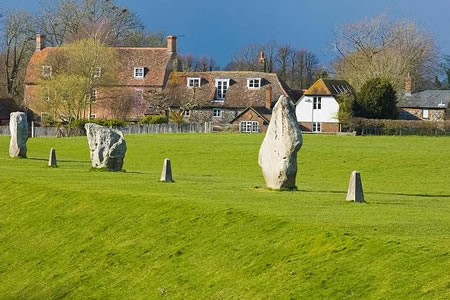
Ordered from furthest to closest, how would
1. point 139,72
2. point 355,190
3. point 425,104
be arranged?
point 139,72
point 425,104
point 355,190

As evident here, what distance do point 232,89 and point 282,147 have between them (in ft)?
266

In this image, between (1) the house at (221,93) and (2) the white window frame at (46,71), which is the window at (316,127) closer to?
(1) the house at (221,93)

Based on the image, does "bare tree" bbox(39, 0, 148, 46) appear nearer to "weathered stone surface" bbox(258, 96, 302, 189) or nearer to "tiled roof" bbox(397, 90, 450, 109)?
"tiled roof" bbox(397, 90, 450, 109)

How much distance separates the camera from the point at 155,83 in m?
110

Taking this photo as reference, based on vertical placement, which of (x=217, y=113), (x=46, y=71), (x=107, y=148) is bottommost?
(x=107, y=148)

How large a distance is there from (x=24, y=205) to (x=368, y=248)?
49.5ft

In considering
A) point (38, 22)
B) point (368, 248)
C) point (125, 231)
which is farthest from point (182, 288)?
point (38, 22)

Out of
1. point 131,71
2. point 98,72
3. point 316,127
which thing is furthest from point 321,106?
point 98,72

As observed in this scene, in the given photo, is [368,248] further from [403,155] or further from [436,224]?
[403,155]

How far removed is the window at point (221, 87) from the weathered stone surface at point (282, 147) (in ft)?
264

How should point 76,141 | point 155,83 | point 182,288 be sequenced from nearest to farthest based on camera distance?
point 182,288
point 76,141
point 155,83

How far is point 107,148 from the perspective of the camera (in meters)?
40.2

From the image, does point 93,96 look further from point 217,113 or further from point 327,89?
point 327,89

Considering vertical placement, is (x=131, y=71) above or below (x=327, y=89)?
above
